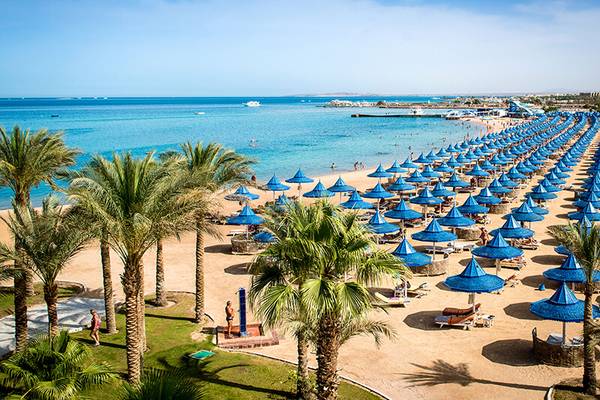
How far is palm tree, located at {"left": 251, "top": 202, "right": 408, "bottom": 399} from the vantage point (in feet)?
28.7

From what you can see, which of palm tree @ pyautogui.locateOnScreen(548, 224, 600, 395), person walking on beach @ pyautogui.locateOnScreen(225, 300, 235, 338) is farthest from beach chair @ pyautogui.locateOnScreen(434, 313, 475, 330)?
person walking on beach @ pyautogui.locateOnScreen(225, 300, 235, 338)

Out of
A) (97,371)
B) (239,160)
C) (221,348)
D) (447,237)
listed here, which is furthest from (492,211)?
(97,371)

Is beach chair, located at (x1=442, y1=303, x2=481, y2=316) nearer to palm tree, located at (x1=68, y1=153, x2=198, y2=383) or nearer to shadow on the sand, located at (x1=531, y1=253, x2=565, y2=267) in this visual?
shadow on the sand, located at (x1=531, y1=253, x2=565, y2=267)

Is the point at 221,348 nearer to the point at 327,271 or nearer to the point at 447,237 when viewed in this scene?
the point at 327,271

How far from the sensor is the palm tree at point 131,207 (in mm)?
11620

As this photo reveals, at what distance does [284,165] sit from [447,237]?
4087 cm

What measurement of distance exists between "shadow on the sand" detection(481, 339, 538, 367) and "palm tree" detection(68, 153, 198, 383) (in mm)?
8851

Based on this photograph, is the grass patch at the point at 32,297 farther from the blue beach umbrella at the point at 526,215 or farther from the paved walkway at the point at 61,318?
the blue beach umbrella at the point at 526,215

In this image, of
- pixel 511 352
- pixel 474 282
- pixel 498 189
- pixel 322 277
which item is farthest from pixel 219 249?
pixel 498 189

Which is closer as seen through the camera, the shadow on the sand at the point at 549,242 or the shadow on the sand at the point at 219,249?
the shadow on the sand at the point at 219,249

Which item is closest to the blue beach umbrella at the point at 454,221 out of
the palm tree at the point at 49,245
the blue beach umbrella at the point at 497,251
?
the blue beach umbrella at the point at 497,251

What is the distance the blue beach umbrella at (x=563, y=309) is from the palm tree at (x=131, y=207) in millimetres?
9337

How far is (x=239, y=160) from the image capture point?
56.6 feet

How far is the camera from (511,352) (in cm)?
1433
